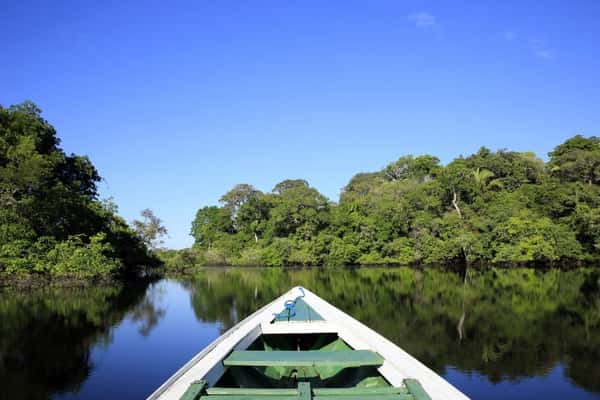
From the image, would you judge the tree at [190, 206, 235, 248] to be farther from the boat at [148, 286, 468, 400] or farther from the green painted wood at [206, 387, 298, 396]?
the green painted wood at [206, 387, 298, 396]

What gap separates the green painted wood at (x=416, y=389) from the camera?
2.15 metres

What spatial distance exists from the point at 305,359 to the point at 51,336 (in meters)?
7.04

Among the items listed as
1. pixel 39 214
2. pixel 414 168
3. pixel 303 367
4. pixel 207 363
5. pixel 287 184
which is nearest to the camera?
pixel 207 363

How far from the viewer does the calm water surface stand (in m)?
5.41

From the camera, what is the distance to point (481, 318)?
9.57 meters

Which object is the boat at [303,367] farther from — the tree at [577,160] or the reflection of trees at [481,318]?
the tree at [577,160]

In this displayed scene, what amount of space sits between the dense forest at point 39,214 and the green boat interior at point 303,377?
51.4 ft

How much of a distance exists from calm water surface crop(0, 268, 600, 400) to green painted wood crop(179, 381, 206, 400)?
10.8 feet

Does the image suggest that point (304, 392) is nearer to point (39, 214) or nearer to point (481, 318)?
point (481, 318)

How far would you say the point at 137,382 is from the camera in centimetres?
557

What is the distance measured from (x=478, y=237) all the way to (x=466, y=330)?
890 inches

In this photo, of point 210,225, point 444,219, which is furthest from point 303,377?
point 210,225

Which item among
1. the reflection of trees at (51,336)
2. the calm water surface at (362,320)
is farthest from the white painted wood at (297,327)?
the reflection of trees at (51,336)

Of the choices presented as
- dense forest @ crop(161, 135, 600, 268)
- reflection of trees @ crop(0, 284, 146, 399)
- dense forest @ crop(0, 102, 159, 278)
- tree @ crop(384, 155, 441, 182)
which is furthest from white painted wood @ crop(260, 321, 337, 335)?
tree @ crop(384, 155, 441, 182)
